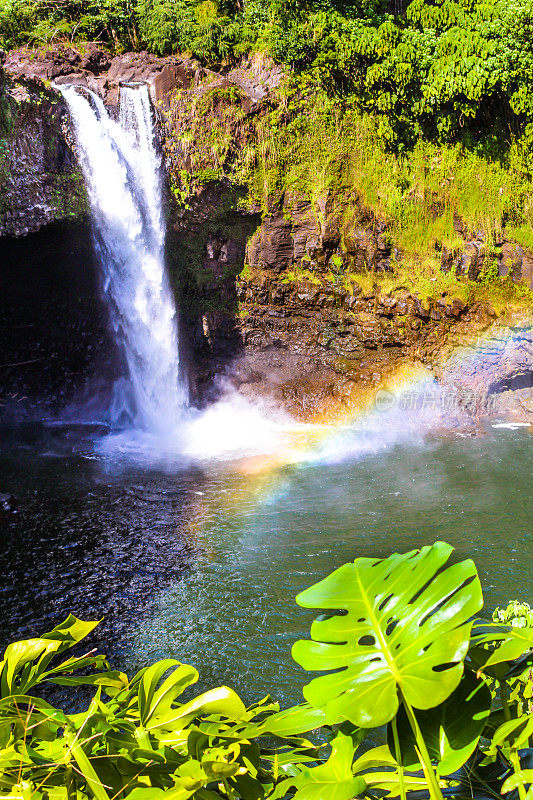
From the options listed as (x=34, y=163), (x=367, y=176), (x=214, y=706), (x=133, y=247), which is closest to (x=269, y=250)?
(x=367, y=176)

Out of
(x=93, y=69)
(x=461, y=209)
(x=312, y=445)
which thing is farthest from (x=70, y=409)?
(x=461, y=209)

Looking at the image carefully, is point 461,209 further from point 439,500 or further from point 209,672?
point 209,672

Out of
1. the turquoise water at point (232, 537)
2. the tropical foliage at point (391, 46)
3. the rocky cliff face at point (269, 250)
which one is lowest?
the turquoise water at point (232, 537)

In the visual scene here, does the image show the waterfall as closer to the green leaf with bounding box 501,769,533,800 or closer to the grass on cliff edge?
the grass on cliff edge

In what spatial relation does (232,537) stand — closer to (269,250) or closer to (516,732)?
(516,732)

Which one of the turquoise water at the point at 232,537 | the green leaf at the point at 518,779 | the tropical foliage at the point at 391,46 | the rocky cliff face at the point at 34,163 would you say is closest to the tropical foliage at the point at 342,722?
the green leaf at the point at 518,779

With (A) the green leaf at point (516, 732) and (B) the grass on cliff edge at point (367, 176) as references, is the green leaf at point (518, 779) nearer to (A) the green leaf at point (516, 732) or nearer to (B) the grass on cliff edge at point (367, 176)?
(A) the green leaf at point (516, 732)

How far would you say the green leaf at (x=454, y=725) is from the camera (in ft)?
2.93

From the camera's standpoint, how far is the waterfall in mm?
11477

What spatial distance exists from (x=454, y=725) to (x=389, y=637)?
0.51ft

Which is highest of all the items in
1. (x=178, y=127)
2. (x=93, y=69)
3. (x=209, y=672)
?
(x=93, y=69)

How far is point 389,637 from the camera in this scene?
1.01 metres

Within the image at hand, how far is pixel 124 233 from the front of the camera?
12062 mm

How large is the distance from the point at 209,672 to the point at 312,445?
237 inches
